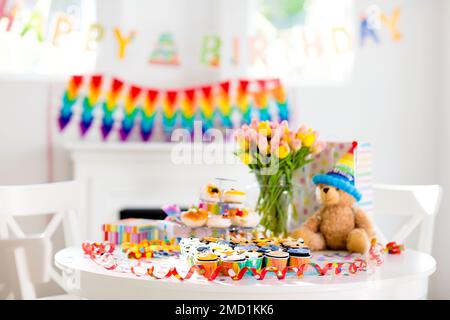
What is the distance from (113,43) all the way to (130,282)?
2.20 meters

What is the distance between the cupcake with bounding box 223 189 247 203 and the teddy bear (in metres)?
0.20

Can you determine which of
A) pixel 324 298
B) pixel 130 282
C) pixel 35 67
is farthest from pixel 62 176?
pixel 324 298

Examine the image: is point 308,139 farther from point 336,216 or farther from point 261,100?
point 261,100

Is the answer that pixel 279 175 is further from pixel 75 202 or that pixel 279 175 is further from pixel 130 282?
pixel 75 202

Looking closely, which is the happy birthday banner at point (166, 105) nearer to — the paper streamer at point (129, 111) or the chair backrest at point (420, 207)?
the paper streamer at point (129, 111)

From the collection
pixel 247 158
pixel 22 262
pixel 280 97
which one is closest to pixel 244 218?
pixel 247 158

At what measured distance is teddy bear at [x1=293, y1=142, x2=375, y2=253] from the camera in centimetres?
195

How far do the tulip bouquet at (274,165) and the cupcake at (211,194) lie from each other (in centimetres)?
13

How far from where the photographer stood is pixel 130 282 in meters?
1.52

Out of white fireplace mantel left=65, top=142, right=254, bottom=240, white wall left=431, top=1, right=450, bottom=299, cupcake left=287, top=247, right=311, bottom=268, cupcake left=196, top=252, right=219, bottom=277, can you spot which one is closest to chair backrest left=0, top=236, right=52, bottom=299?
cupcake left=196, top=252, right=219, bottom=277

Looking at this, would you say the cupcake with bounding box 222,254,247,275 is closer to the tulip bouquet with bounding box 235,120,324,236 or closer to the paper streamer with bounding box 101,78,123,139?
the tulip bouquet with bounding box 235,120,324,236

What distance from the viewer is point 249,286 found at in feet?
4.77

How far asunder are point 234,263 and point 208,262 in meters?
0.07

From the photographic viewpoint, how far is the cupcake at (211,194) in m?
1.95
